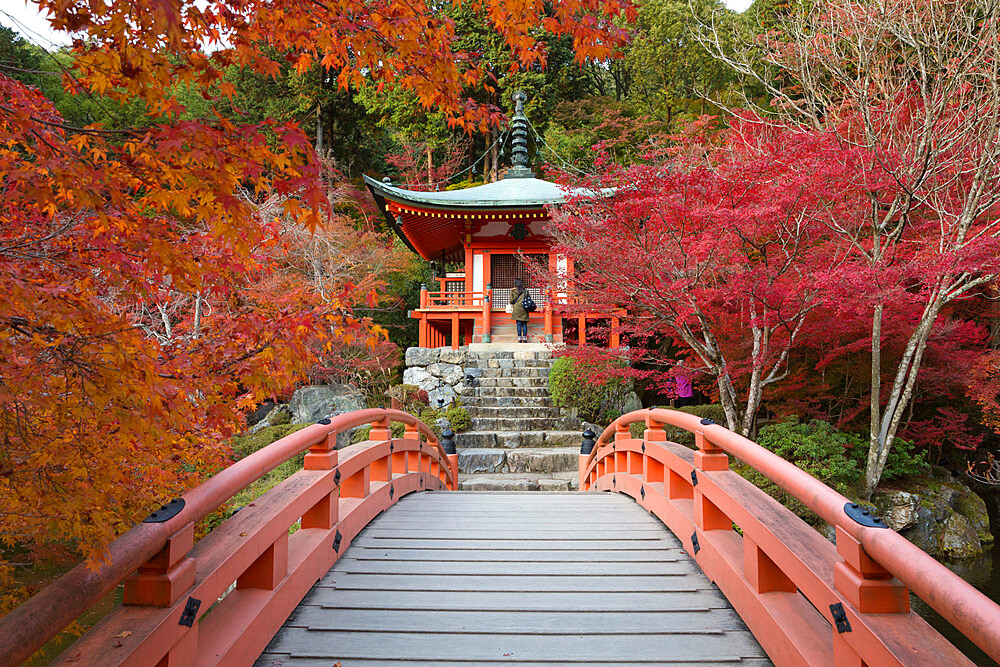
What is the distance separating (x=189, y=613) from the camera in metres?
1.57

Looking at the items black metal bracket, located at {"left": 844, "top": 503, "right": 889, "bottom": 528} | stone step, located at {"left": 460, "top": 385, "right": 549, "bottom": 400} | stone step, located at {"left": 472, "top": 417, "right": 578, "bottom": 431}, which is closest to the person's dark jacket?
stone step, located at {"left": 460, "top": 385, "right": 549, "bottom": 400}

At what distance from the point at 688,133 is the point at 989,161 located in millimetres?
5202

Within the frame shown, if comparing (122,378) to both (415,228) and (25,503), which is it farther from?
(415,228)

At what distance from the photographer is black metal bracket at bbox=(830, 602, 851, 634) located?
1.52 m

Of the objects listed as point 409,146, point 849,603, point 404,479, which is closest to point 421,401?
point 404,479

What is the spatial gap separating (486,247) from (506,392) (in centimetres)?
525

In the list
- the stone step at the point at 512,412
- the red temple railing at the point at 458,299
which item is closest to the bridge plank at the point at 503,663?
the stone step at the point at 512,412

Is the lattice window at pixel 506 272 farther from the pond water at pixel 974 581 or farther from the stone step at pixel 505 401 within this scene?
the pond water at pixel 974 581

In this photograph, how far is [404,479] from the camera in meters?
4.75

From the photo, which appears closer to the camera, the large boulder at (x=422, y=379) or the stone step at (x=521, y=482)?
the stone step at (x=521, y=482)

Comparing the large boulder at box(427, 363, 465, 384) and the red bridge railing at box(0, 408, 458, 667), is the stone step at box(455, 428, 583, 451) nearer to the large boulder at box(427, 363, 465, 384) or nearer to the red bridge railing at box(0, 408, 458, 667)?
the large boulder at box(427, 363, 465, 384)

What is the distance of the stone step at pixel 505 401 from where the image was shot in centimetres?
1041

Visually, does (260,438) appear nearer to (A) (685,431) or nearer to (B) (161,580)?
(A) (685,431)

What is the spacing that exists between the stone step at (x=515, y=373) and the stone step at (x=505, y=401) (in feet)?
2.87
